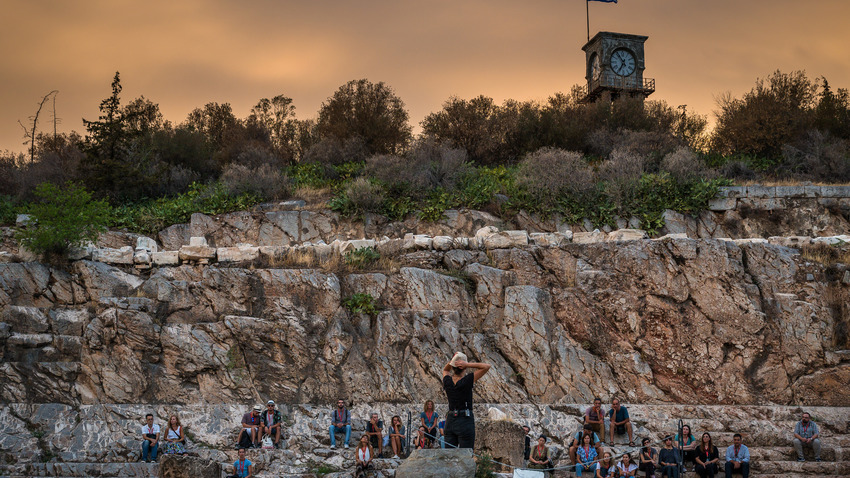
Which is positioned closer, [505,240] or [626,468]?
[626,468]

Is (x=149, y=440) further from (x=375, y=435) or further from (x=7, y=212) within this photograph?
(x=7, y=212)

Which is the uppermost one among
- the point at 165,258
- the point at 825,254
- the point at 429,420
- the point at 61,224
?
the point at 61,224

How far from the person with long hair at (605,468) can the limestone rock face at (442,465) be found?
4198 millimetres

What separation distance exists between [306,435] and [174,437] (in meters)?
2.26

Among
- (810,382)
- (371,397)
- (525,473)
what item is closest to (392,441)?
(371,397)

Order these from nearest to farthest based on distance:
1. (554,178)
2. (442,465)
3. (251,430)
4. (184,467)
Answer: (442,465)
(184,467)
(251,430)
(554,178)

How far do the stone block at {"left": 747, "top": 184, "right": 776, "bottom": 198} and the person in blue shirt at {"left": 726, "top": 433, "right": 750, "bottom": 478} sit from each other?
1021 cm

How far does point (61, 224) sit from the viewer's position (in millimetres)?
16141

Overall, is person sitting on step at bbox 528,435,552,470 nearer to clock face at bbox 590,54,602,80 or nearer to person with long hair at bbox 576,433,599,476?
person with long hair at bbox 576,433,599,476

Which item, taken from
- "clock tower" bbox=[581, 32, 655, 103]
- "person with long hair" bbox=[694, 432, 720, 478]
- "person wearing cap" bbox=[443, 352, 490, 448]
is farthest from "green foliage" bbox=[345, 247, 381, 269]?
"clock tower" bbox=[581, 32, 655, 103]

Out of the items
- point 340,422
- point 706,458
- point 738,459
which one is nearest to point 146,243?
point 340,422

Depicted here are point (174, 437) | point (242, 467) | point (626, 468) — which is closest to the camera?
point (626, 468)

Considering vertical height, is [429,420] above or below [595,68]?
below

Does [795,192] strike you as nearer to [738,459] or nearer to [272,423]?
[738,459]
